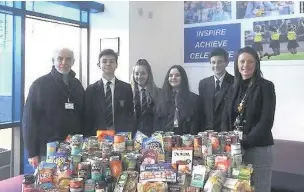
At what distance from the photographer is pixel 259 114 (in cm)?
220

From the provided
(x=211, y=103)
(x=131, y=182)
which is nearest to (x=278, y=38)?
(x=211, y=103)

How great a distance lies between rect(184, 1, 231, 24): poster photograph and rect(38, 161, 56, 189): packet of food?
3.98 meters

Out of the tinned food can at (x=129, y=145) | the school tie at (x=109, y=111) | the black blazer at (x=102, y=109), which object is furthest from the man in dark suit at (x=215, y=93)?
the tinned food can at (x=129, y=145)

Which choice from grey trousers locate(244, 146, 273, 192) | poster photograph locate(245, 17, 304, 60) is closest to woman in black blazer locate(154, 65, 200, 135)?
grey trousers locate(244, 146, 273, 192)

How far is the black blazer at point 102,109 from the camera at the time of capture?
257 centimetres

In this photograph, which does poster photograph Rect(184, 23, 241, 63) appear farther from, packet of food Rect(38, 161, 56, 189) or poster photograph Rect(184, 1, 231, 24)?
packet of food Rect(38, 161, 56, 189)

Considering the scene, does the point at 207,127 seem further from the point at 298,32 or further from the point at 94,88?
the point at 298,32

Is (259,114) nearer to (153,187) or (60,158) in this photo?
(153,187)

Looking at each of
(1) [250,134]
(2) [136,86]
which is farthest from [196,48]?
(1) [250,134]

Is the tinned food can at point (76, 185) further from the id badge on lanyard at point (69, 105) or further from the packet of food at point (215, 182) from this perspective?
the id badge on lanyard at point (69, 105)

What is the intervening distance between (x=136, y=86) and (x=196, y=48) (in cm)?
265

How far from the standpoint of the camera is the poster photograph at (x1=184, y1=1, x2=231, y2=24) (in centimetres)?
502

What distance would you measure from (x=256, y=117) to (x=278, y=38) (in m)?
2.72

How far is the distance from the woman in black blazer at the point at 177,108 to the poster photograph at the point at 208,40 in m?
2.37
